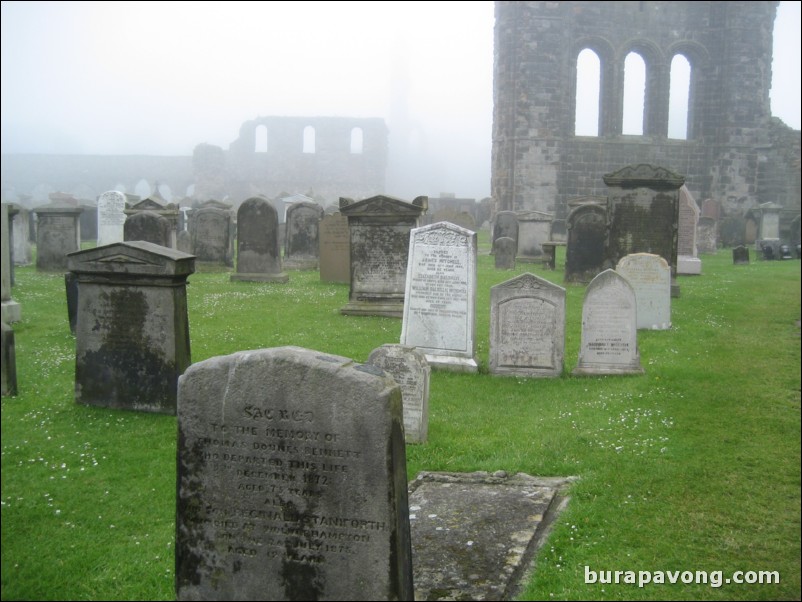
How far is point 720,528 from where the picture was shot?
417 centimetres

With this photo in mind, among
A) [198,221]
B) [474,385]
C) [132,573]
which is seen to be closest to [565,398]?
[474,385]

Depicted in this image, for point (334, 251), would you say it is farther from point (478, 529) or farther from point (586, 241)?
point (478, 529)

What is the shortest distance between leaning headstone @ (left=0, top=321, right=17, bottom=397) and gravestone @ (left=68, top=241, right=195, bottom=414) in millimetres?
503

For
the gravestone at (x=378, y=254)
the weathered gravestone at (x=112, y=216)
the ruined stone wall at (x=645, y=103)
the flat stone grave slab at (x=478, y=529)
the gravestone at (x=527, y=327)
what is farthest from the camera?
the ruined stone wall at (x=645, y=103)

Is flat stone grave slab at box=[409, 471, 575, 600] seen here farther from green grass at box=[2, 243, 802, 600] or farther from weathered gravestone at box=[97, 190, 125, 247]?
weathered gravestone at box=[97, 190, 125, 247]

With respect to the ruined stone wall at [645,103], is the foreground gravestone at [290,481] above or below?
below

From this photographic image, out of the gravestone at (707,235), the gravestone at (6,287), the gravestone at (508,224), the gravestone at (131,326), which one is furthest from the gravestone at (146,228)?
the gravestone at (707,235)

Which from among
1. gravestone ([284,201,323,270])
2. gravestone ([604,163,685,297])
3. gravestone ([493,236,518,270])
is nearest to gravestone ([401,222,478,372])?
gravestone ([604,163,685,297])

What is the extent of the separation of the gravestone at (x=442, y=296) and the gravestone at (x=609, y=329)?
122 centimetres

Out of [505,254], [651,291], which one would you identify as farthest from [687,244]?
[651,291]

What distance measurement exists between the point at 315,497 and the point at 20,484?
2.56 meters

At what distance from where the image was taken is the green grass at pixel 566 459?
3814 millimetres

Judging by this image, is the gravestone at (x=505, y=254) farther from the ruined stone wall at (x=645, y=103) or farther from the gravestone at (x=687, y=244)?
the ruined stone wall at (x=645, y=103)

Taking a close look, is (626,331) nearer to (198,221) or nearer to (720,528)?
(720,528)
